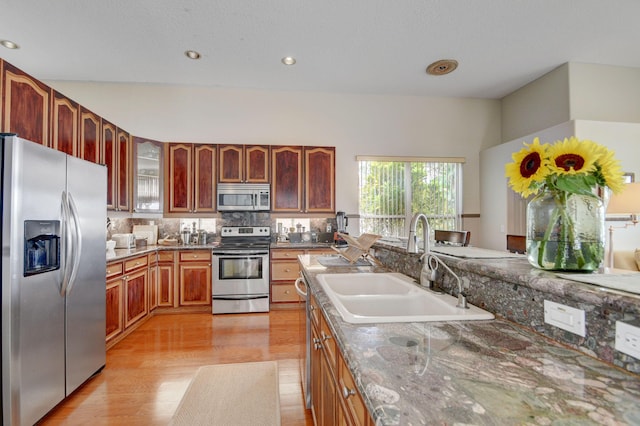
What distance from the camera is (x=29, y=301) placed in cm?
174

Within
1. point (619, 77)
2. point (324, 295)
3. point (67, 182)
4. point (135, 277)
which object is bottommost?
point (135, 277)

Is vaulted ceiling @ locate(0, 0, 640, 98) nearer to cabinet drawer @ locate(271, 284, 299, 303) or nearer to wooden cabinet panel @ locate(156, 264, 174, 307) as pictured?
wooden cabinet panel @ locate(156, 264, 174, 307)

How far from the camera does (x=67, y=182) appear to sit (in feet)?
6.71

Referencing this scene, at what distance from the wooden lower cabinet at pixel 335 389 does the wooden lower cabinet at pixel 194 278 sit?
2.91 meters

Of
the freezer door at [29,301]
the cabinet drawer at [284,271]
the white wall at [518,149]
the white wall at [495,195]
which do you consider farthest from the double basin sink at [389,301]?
the white wall at [495,195]

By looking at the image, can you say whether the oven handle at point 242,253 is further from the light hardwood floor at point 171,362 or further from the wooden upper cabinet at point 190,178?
the light hardwood floor at point 171,362

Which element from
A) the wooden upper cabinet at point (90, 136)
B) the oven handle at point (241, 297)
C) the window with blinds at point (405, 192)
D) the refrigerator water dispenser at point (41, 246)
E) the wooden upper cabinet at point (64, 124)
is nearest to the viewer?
the refrigerator water dispenser at point (41, 246)

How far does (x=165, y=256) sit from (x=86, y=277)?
161 centimetres

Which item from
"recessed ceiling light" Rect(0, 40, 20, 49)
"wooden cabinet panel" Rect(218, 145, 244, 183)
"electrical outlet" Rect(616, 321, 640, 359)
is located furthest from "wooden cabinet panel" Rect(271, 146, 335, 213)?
"electrical outlet" Rect(616, 321, 640, 359)

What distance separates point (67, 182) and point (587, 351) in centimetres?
281

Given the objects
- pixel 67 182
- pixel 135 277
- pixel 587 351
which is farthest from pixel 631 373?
pixel 135 277

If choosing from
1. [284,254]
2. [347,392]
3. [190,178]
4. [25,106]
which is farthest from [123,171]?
[347,392]

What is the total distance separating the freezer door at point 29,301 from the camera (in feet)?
5.35

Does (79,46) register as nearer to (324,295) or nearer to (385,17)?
(385,17)
